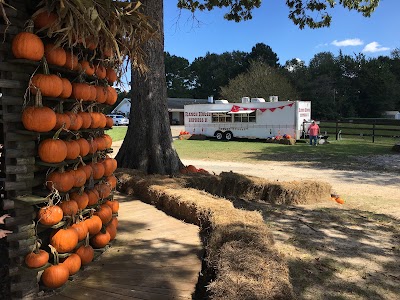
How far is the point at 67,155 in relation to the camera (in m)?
2.96

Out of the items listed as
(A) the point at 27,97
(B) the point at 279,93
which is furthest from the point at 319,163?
(B) the point at 279,93

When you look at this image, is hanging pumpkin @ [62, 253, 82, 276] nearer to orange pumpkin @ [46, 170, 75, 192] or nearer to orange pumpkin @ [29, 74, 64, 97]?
orange pumpkin @ [46, 170, 75, 192]

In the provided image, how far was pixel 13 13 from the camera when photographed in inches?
98.3

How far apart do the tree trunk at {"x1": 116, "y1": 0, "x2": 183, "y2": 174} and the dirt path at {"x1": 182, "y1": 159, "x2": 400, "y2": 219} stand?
4.36m

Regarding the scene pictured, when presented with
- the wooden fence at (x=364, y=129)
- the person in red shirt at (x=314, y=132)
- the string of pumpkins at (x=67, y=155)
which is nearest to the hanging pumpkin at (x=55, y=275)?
the string of pumpkins at (x=67, y=155)

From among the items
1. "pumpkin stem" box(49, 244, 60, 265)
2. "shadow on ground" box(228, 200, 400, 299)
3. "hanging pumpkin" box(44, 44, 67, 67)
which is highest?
"hanging pumpkin" box(44, 44, 67, 67)

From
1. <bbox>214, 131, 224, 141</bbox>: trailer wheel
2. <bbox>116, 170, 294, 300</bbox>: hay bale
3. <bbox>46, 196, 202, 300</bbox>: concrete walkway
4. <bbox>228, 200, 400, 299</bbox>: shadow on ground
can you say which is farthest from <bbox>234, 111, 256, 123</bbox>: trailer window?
<bbox>46, 196, 202, 300</bbox>: concrete walkway

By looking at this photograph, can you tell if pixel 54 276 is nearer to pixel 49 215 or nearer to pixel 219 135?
pixel 49 215

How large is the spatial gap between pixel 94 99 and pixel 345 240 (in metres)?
4.43

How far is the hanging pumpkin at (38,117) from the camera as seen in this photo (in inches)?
99.9

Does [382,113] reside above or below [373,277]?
above

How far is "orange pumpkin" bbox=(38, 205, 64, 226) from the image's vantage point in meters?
2.69

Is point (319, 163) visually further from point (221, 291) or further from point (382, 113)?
point (382, 113)

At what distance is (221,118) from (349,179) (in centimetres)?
1723
